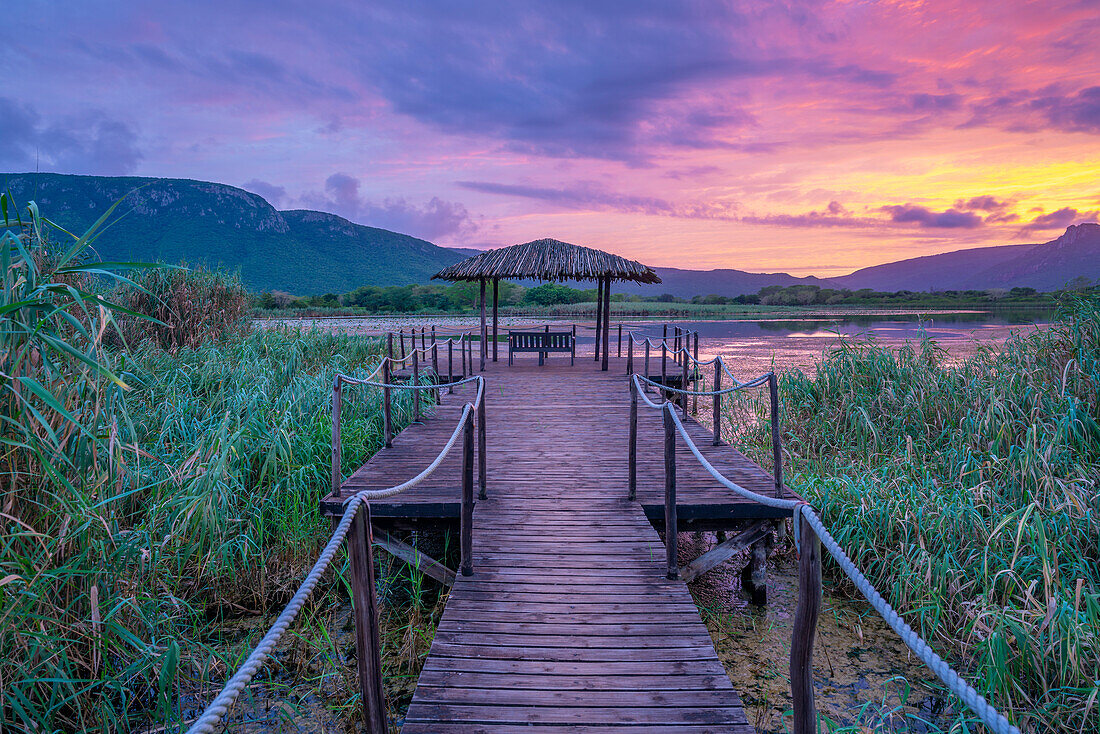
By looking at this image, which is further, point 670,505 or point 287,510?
point 287,510

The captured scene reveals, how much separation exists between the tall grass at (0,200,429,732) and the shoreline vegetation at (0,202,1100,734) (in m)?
0.02

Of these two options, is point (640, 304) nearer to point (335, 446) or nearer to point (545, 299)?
point (545, 299)

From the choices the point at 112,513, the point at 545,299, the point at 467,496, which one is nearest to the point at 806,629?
the point at 467,496

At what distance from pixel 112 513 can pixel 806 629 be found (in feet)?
12.9

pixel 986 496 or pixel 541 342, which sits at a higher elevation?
Result: pixel 541 342

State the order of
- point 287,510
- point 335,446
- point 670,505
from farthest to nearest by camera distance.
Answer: point 287,510
point 335,446
point 670,505

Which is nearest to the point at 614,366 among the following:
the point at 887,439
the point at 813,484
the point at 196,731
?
the point at 887,439

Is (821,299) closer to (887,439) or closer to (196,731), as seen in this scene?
(887,439)

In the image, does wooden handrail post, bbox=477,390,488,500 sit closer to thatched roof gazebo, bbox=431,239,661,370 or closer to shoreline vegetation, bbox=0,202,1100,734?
shoreline vegetation, bbox=0,202,1100,734

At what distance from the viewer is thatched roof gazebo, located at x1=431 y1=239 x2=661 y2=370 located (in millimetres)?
12945

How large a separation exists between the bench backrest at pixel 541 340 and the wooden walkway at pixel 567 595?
20.7ft

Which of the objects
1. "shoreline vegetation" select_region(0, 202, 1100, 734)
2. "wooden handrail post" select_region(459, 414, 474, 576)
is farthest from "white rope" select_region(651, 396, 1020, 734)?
"wooden handrail post" select_region(459, 414, 474, 576)

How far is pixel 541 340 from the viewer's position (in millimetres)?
13680

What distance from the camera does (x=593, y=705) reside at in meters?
2.74
